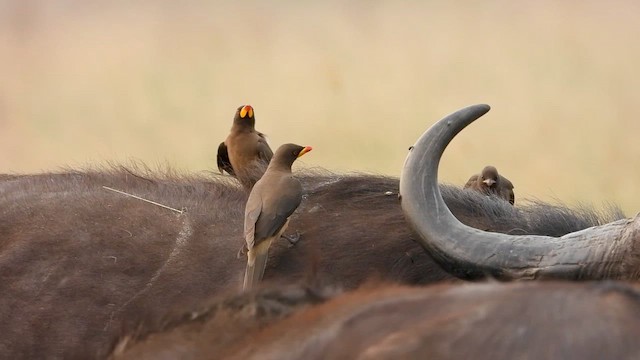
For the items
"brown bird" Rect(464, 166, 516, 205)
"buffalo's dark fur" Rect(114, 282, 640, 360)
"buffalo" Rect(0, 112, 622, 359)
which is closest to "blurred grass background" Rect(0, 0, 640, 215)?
"brown bird" Rect(464, 166, 516, 205)

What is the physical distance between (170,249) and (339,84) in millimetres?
5831

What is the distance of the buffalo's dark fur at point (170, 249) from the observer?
3.08m

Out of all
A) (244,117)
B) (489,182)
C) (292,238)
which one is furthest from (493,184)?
(292,238)

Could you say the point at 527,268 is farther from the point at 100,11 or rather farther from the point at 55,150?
the point at 100,11

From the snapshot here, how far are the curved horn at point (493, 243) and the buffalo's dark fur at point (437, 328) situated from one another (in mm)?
993

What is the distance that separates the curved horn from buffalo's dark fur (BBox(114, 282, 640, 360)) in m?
0.99

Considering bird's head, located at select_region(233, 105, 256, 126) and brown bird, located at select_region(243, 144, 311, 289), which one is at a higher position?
bird's head, located at select_region(233, 105, 256, 126)

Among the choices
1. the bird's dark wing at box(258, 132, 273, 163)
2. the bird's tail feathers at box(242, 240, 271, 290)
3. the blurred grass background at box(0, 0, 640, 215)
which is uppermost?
the blurred grass background at box(0, 0, 640, 215)

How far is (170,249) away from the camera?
3.29 m

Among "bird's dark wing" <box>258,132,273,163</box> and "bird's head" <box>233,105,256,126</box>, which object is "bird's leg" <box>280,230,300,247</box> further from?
"bird's head" <box>233,105,256,126</box>

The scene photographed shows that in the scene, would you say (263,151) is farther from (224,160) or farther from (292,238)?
(292,238)

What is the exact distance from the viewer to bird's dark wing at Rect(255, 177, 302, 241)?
298 centimetres

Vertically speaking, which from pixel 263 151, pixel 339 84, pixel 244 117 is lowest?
pixel 263 151

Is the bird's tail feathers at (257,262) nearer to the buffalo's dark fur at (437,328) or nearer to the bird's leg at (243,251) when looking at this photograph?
the bird's leg at (243,251)
